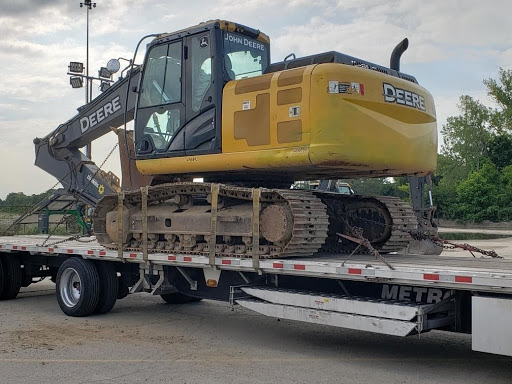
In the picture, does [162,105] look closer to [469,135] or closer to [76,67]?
[76,67]

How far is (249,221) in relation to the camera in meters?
7.94

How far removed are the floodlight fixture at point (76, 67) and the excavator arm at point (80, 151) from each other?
12670 millimetres

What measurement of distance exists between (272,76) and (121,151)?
3316 millimetres

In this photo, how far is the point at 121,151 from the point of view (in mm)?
10281

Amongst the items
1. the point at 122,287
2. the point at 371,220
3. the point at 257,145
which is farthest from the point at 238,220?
the point at 122,287

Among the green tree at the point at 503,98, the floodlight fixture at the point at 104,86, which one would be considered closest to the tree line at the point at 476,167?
the green tree at the point at 503,98

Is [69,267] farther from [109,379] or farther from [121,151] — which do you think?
[109,379]

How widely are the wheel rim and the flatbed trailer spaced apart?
0.02 meters

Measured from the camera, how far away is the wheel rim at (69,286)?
10.3m

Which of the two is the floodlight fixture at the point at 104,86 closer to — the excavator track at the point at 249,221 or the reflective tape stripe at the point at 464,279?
the excavator track at the point at 249,221

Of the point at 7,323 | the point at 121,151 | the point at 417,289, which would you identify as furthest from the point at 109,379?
the point at 121,151

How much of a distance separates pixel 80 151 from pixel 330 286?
6672 millimetres

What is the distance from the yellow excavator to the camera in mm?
7625

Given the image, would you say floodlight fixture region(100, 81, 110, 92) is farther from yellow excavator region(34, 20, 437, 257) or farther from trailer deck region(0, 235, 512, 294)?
trailer deck region(0, 235, 512, 294)
